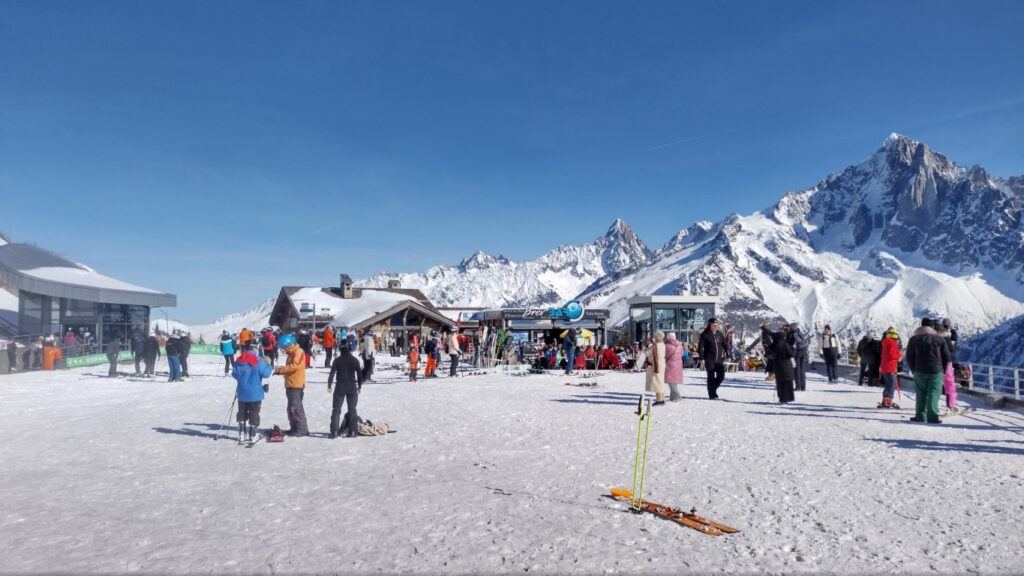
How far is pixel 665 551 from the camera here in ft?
16.9

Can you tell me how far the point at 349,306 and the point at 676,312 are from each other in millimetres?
32001

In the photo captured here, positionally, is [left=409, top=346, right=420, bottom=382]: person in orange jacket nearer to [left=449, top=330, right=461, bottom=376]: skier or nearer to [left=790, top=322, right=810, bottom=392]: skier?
[left=449, top=330, right=461, bottom=376]: skier

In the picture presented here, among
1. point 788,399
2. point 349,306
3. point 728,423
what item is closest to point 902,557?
point 728,423

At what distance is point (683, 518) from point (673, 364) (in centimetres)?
950

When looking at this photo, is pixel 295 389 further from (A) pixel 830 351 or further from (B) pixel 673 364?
(A) pixel 830 351

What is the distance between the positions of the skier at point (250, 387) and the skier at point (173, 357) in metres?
12.8

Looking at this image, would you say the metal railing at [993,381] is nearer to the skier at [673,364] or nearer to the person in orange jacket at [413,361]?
the skier at [673,364]

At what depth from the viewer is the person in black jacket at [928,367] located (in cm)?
1145

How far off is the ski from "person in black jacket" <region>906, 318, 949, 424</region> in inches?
296

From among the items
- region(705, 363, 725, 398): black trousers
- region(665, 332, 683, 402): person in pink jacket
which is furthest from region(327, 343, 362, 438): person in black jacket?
region(705, 363, 725, 398): black trousers

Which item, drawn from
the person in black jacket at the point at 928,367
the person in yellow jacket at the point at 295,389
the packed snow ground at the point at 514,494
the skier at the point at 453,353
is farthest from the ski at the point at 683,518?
the skier at the point at 453,353

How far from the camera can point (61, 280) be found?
3662 cm

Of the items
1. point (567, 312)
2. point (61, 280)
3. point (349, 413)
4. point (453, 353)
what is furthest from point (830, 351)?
point (61, 280)

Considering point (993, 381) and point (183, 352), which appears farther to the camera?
point (183, 352)
